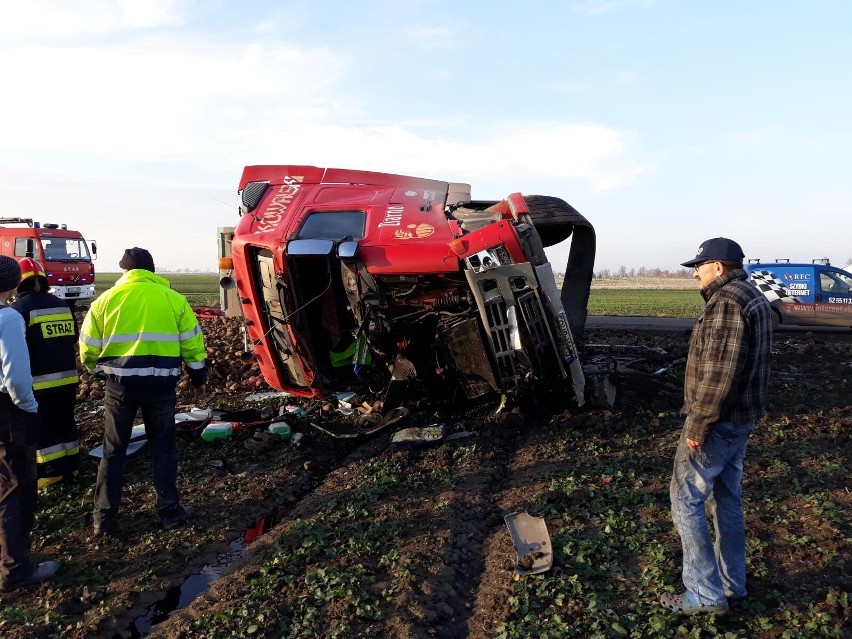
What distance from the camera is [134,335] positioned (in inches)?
169

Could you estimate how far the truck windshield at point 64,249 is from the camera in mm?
18938

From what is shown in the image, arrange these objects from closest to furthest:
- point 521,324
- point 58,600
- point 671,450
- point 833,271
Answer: point 58,600 < point 671,450 < point 521,324 < point 833,271

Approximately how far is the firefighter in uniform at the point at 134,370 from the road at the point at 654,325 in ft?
35.7

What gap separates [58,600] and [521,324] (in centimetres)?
388

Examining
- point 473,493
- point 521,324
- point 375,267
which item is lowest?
point 473,493

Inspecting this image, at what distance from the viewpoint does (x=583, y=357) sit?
294 inches

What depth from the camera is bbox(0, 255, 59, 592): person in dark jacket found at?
3.59 meters

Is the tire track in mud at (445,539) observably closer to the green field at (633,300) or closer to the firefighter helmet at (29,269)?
the firefighter helmet at (29,269)

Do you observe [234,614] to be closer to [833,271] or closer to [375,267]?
[375,267]

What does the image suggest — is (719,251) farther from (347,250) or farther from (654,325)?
(654,325)

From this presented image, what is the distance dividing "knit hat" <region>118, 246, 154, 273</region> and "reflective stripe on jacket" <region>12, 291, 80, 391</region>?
1009 millimetres

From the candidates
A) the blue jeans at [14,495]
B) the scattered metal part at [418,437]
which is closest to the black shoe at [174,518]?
the blue jeans at [14,495]

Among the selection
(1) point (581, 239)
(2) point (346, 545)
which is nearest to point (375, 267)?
(1) point (581, 239)

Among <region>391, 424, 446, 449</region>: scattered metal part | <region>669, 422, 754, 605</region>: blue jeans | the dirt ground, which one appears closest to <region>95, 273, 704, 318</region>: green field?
the dirt ground
